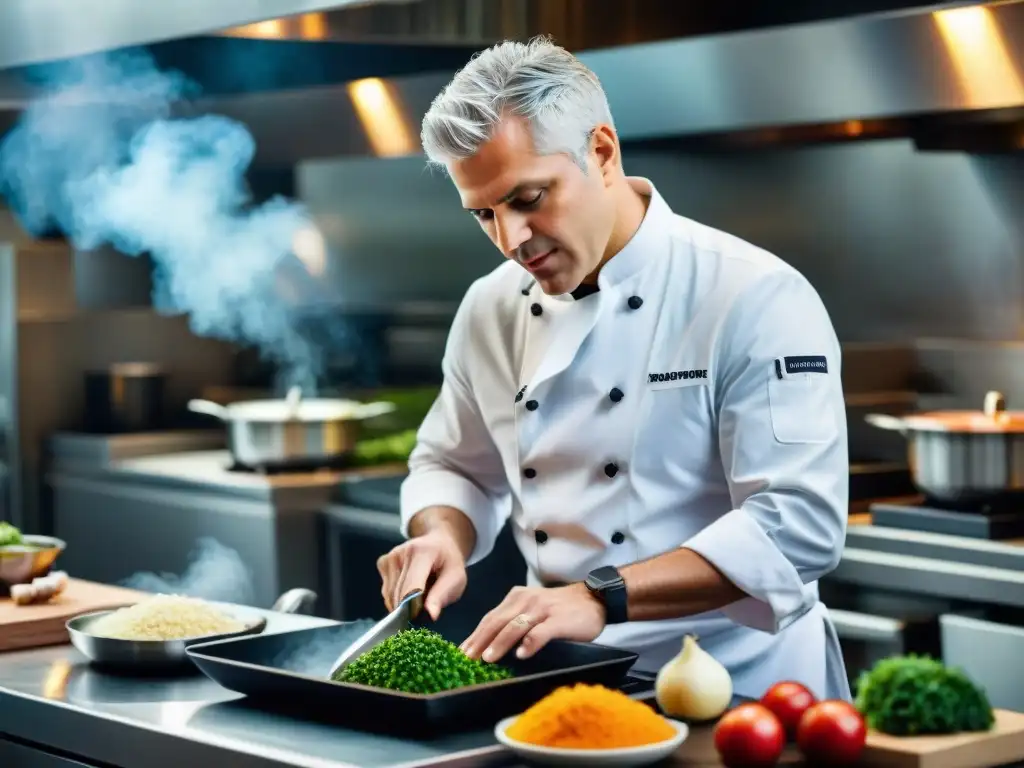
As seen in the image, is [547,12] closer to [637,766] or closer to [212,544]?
[212,544]

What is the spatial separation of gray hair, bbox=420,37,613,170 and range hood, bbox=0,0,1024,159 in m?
0.54

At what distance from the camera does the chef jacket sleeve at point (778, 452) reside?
6.98 feet

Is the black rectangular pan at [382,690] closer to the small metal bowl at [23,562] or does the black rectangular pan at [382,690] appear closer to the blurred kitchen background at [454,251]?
the small metal bowl at [23,562]

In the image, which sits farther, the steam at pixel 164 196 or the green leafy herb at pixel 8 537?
the steam at pixel 164 196

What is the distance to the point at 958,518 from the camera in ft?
11.0

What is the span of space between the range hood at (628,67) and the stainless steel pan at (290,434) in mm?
787

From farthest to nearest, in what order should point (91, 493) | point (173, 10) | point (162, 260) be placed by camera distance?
point (162, 260) → point (91, 493) → point (173, 10)

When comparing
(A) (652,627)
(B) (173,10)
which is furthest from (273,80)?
(A) (652,627)

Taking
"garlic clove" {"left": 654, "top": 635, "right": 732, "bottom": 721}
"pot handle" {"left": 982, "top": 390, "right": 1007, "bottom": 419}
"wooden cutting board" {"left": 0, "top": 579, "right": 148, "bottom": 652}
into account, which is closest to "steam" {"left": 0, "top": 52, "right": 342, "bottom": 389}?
"wooden cutting board" {"left": 0, "top": 579, "right": 148, "bottom": 652}

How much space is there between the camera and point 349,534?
462 centimetres

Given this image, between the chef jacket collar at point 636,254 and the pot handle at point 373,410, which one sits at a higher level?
the chef jacket collar at point 636,254

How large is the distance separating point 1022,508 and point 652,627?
135 centimetres

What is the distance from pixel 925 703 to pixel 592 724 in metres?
0.35

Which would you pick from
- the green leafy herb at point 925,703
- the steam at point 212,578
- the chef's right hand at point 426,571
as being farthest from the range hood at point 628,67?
the green leafy herb at point 925,703
